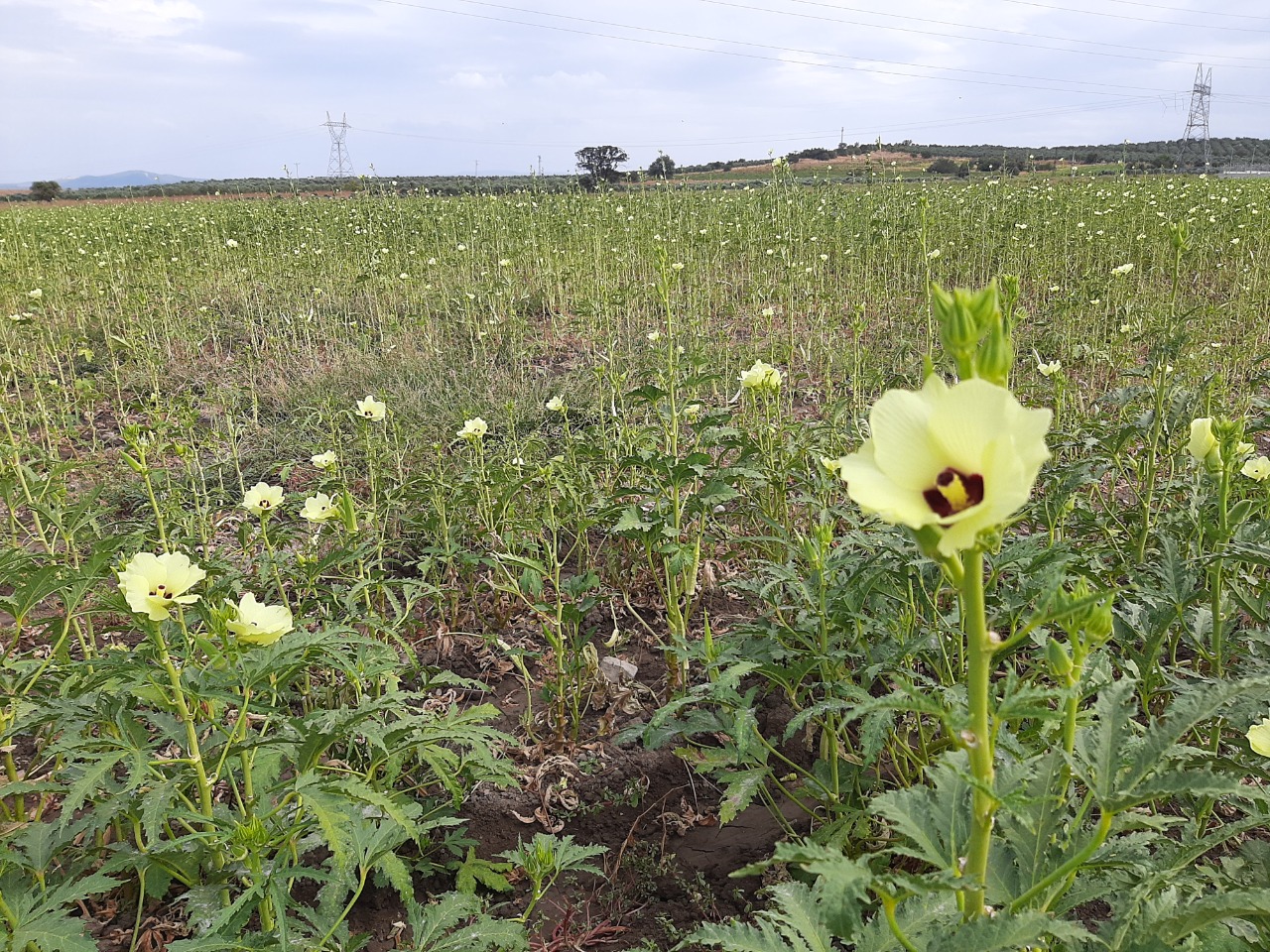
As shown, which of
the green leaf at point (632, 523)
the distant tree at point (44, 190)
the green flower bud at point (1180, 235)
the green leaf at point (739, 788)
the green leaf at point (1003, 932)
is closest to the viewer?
the green leaf at point (1003, 932)

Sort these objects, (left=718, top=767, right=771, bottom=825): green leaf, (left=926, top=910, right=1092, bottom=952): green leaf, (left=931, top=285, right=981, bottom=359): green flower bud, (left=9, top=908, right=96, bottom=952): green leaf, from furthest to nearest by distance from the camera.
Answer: (left=718, top=767, right=771, bottom=825): green leaf → (left=9, top=908, right=96, bottom=952): green leaf → (left=926, top=910, right=1092, bottom=952): green leaf → (left=931, top=285, right=981, bottom=359): green flower bud

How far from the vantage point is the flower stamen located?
0.85 m

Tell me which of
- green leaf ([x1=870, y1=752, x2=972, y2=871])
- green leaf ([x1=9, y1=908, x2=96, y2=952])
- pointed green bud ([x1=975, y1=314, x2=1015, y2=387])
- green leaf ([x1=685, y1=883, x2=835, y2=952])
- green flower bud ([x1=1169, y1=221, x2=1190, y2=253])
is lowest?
green leaf ([x1=9, y1=908, x2=96, y2=952])

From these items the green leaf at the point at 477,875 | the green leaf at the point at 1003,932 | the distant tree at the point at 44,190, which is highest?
the distant tree at the point at 44,190

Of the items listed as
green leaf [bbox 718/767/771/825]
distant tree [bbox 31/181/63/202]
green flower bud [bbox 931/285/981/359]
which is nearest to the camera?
green flower bud [bbox 931/285/981/359]

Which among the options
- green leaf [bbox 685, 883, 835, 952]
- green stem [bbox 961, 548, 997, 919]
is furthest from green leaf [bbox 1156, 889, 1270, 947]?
green leaf [bbox 685, 883, 835, 952]

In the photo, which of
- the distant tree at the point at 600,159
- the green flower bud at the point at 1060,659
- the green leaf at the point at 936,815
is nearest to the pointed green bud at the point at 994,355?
the green flower bud at the point at 1060,659

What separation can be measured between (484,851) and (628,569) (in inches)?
60.3

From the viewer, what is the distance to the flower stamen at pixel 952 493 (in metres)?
0.85

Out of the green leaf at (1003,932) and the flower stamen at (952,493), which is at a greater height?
the flower stamen at (952,493)

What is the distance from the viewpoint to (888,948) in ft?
3.63

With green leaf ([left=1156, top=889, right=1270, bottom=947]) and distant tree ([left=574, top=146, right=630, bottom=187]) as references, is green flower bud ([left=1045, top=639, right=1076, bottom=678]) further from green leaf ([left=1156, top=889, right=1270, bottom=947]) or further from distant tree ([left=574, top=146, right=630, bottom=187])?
distant tree ([left=574, top=146, right=630, bottom=187])

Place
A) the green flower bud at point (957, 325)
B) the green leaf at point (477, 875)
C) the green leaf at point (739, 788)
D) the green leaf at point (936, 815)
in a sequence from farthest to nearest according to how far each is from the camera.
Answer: the green leaf at point (477, 875) < the green leaf at point (739, 788) < the green leaf at point (936, 815) < the green flower bud at point (957, 325)

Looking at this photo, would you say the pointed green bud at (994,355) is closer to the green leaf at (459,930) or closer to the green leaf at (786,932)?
the green leaf at (786,932)
